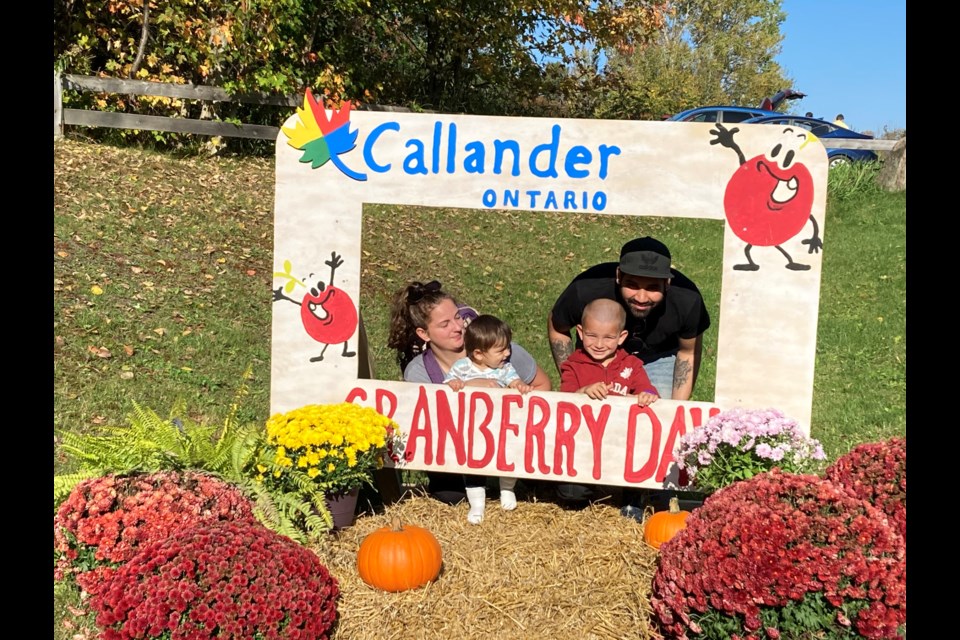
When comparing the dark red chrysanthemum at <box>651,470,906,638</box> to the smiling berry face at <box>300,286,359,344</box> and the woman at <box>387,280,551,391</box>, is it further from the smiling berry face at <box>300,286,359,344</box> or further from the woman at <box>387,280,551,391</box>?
the smiling berry face at <box>300,286,359,344</box>

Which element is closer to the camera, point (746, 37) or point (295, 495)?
point (295, 495)

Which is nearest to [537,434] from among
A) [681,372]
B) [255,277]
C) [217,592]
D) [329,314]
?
[681,372]

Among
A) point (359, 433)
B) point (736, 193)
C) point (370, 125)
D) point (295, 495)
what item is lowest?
point (295, 495)

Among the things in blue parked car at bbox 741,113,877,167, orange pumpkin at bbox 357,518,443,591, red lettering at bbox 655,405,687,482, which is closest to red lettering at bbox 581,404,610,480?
red lettering at bbox 655,405,687,482

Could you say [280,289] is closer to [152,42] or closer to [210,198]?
[210,198]

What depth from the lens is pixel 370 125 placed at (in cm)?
384

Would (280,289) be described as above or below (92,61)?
below

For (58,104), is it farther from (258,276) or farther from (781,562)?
(781,562)

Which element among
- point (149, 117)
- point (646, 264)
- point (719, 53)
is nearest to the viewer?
point (646, 264)

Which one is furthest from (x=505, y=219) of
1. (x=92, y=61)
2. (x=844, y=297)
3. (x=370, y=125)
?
(x=370, y=125)

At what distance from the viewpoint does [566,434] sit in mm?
3834

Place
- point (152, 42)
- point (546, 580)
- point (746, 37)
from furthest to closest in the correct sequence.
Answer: point (746, 37) < point (152, 42) < point (546, 580)

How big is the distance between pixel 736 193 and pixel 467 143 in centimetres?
124

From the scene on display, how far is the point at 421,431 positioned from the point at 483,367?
1.51ft
